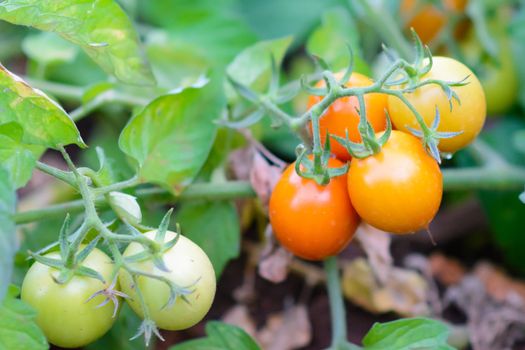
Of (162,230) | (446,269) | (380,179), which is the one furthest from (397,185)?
(446,269)

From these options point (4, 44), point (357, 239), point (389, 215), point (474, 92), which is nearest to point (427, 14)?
point (357, 239)

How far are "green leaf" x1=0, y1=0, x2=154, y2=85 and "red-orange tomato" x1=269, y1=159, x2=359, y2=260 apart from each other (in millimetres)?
242

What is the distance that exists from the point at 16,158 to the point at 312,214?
0.34m

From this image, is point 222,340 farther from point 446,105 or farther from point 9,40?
point 9,40

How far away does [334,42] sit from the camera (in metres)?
1.18

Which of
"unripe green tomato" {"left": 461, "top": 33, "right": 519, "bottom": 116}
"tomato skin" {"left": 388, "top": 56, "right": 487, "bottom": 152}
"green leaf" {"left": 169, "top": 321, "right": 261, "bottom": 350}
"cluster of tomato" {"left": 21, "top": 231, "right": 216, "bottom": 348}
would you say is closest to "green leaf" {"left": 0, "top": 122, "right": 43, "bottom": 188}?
"cluster of tomato" {"left": 21, "top": 231, "right": 216, "bottom": 348}

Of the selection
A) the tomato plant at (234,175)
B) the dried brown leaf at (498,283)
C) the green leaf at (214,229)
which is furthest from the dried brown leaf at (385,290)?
the green leaf at (214,229)

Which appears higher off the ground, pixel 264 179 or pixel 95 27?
pixel 95 27

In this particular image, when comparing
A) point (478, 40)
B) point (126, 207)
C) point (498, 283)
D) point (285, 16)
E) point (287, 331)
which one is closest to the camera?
point (126, 207)

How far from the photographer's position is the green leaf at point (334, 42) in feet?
3.79

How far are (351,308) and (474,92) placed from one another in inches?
20.5

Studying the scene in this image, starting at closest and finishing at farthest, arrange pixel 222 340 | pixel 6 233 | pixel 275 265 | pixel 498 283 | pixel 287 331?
1. pixel 6 233
2. pixel 222 340
3. pixel 275 265
4. pixel 287 331
5. pixel 498 283

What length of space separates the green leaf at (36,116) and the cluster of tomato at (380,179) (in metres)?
0.25

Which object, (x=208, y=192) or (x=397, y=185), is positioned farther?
(x=208, y=192)
